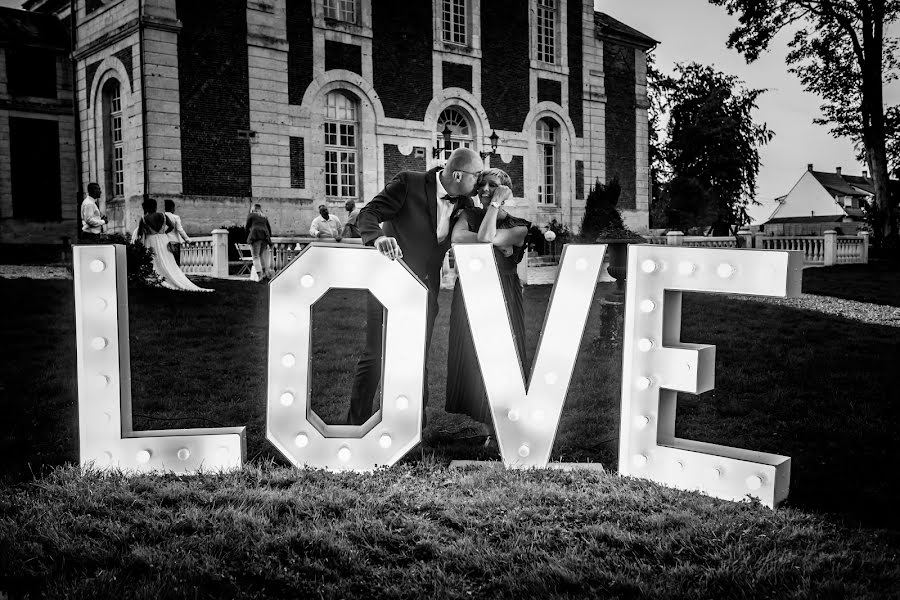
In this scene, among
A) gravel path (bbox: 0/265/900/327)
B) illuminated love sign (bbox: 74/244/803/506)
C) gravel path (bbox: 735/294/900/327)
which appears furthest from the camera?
gravel path (bbox: 0/265/900/327)

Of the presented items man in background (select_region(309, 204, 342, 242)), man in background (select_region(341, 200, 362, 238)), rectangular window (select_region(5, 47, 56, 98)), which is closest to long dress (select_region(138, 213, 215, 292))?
man in background (select_region(341, 200, 362, 238))

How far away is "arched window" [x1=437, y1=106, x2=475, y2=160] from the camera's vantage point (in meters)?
25.9

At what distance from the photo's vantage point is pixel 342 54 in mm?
23062

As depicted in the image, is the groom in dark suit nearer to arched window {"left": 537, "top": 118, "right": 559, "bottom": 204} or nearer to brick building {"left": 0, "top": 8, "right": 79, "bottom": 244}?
brick building {"left": 0, "top": 8, "right": 79, "bottom": 244}

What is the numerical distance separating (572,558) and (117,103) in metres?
22.4

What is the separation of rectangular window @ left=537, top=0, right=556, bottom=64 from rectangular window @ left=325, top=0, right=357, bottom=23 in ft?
24.0

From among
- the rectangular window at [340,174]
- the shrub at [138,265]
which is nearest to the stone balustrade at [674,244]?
the shrub at [138,265]

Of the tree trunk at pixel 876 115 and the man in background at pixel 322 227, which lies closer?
the man in background at pixel 322 227

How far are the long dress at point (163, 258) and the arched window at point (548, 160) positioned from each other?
54.9ft

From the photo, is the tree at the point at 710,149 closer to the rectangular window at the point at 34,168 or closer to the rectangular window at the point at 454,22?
the rectangular window at the point at 454,22

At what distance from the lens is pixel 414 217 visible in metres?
5.05

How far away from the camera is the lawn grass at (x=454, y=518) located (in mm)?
2990

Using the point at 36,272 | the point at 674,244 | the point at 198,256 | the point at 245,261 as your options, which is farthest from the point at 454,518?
the point at 198,256

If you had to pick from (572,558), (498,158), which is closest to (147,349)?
(572,558)
